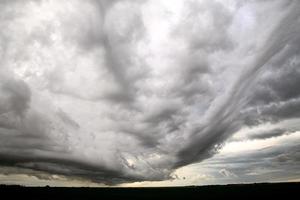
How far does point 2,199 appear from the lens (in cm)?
16950

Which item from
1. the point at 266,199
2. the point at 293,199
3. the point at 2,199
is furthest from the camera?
the point at 266,199

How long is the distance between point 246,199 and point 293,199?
129 ft

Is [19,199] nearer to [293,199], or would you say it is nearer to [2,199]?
[2,199]

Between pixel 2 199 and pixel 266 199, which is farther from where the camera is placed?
pixel 266 199

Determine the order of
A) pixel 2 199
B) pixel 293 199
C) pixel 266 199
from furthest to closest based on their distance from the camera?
pixel 266 199
pixel 2 199
pixel 293 199

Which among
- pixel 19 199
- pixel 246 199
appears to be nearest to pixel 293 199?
pixel 246 199

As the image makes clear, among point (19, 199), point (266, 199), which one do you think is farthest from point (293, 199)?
point (19, 199)

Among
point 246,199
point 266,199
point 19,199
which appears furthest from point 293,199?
point 19,199

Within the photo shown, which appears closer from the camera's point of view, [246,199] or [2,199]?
[2,199]

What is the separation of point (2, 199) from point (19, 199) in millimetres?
11925

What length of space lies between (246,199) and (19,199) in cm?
14235

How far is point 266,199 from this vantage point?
18050 centimetres

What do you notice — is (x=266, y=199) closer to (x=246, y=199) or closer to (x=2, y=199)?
(x=246, y=199)

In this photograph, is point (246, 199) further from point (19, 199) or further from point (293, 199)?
point (19, 199)
